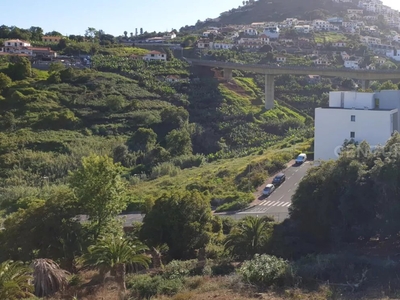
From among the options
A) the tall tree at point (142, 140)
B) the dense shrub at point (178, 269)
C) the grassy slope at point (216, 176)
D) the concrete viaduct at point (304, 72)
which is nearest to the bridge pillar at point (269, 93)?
the concrete viaduct at point (304, 72)

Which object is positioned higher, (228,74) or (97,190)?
(228,74)

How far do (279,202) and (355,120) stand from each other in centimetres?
904

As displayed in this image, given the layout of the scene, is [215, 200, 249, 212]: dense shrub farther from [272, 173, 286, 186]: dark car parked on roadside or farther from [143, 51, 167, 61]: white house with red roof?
[143, 51, 167, 61]: white house with red roof

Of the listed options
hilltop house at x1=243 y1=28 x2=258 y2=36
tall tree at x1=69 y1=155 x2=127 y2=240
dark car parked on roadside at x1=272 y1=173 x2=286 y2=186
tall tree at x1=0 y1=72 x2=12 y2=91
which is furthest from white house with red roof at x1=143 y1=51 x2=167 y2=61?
tall tree at x1=69 y1=155 x2=127 y2=240

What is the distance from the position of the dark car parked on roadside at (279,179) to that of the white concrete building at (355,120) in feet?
13.4

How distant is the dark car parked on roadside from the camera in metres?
30.0

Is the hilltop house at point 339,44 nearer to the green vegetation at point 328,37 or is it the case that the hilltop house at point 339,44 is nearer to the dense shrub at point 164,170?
the green vegetation at point 328,37

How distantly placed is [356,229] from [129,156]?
2741 centimetres

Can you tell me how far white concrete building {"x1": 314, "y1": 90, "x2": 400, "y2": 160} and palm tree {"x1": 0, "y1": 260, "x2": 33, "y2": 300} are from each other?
78.7 feet

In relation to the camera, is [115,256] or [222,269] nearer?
[115,256]

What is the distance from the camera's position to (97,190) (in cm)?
1705

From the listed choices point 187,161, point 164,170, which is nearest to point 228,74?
point 187,161

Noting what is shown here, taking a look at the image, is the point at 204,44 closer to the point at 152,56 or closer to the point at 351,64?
the point at 152,56

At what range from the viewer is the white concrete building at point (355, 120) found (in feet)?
102
